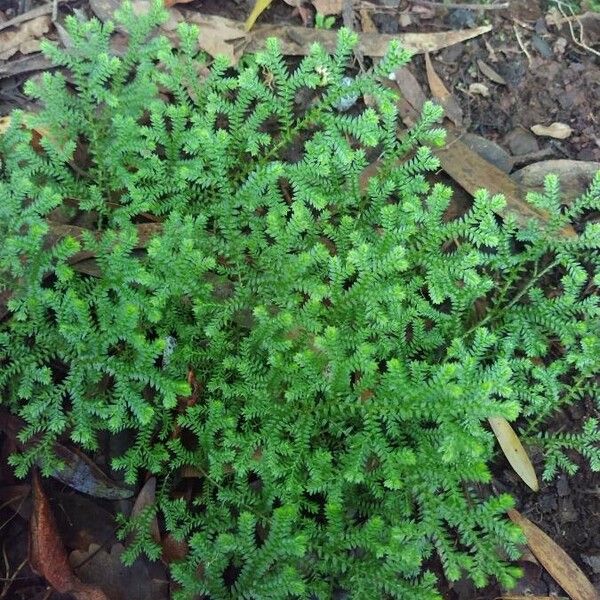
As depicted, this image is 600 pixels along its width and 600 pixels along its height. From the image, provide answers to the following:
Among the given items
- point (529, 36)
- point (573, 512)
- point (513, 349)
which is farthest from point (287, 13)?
point (573, 512)

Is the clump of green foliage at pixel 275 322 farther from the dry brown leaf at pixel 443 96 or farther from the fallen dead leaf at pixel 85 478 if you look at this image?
the dry brown leaf at pixel 443 96

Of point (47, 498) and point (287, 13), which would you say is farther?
point (287, 13)

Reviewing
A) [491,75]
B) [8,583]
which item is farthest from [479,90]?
[8,583]

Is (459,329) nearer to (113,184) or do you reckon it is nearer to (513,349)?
(513,349)

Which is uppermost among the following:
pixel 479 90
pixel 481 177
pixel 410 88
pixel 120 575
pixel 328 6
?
pixel 328 6

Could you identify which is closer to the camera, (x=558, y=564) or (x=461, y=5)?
(x=558, y=564)

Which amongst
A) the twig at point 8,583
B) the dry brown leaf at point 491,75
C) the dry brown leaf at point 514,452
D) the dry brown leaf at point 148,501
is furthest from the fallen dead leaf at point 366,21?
the twig at point 8,583

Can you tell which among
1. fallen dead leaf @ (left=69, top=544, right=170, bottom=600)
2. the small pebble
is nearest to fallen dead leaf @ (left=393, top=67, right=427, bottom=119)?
the small pebble

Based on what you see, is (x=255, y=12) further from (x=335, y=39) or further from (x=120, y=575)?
(x=120, y=575)
